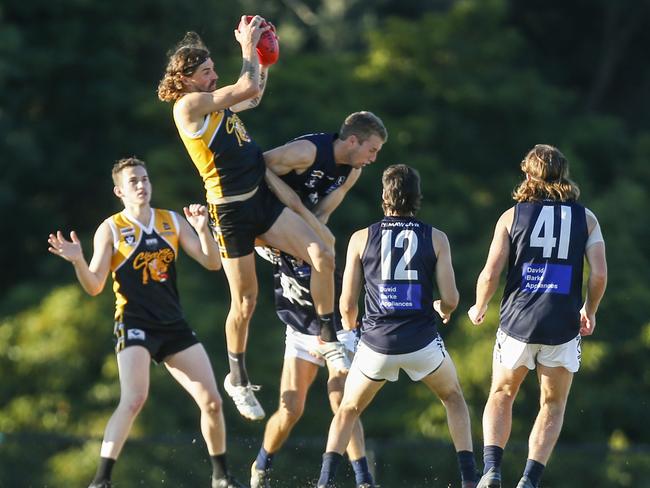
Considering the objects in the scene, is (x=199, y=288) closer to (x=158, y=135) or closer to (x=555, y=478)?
(x=158, y=135)

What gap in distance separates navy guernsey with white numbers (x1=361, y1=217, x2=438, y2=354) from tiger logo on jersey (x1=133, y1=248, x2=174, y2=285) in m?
1.27

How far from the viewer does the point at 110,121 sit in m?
20.0

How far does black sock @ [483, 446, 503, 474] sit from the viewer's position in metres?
7.87

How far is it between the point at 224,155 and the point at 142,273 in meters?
0.88

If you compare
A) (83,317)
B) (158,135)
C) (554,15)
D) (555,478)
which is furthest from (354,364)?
(554,15)

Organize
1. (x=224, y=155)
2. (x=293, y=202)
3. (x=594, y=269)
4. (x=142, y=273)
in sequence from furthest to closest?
(x=293, y=202), (x=224, y=155), (x=142, y=273), (x=594, y=269)

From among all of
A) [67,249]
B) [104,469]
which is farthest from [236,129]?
[104,469]

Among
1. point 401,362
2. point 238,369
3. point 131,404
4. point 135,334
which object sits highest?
point 135,334

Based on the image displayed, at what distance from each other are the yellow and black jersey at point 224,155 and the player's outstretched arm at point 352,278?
35.1 inches

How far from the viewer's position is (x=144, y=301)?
821 cm

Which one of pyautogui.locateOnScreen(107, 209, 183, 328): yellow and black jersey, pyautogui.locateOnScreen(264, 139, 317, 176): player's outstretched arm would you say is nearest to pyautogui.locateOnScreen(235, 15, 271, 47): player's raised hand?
pyautogui.locateOnScreen(264, 139, 317, 176): player's outstretched arm

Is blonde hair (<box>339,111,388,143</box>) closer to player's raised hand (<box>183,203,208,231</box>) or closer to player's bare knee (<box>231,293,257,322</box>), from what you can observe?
player's raised hand (<box>183,203,208,231</box>)

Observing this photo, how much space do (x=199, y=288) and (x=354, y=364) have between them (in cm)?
962

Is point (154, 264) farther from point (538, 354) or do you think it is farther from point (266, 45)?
point (538, 354)
